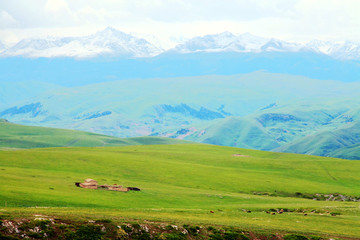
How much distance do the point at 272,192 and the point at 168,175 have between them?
78.9ft

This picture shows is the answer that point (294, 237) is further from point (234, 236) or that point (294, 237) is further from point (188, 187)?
point (188, 187)

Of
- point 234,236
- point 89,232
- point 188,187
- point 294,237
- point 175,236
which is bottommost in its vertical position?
point 188,187

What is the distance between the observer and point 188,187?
336 ft

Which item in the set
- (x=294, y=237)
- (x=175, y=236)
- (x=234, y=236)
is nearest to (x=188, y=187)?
(x=294, y=237)

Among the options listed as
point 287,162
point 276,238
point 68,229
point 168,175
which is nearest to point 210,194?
point 168,175

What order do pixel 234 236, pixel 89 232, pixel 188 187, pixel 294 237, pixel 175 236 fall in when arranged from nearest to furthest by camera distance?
pixel 89 232 < pixel 175 236 < pixel 234 236 < pixel 294 237 < pixel 188 187

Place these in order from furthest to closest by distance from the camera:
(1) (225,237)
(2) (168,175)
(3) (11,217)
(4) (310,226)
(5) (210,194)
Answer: (2) (168,175) < (5) (210,194) < (4) (310,226) < (1) (225,237) < (3) (11,217)

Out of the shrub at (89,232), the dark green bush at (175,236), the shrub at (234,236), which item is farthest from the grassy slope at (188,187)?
the shrub at (89,232)

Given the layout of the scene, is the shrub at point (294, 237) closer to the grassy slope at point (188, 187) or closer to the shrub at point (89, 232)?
the grassy slope at point (188, 187)

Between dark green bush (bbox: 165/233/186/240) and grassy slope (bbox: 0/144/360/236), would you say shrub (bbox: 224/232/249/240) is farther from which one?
dark green bush (bbox: 165/233/186/240)

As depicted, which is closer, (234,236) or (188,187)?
(234,236)

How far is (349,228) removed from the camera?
57938 millimetres

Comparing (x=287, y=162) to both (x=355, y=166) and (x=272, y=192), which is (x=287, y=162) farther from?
(x=272, y=192)

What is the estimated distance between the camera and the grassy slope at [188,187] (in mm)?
58688
